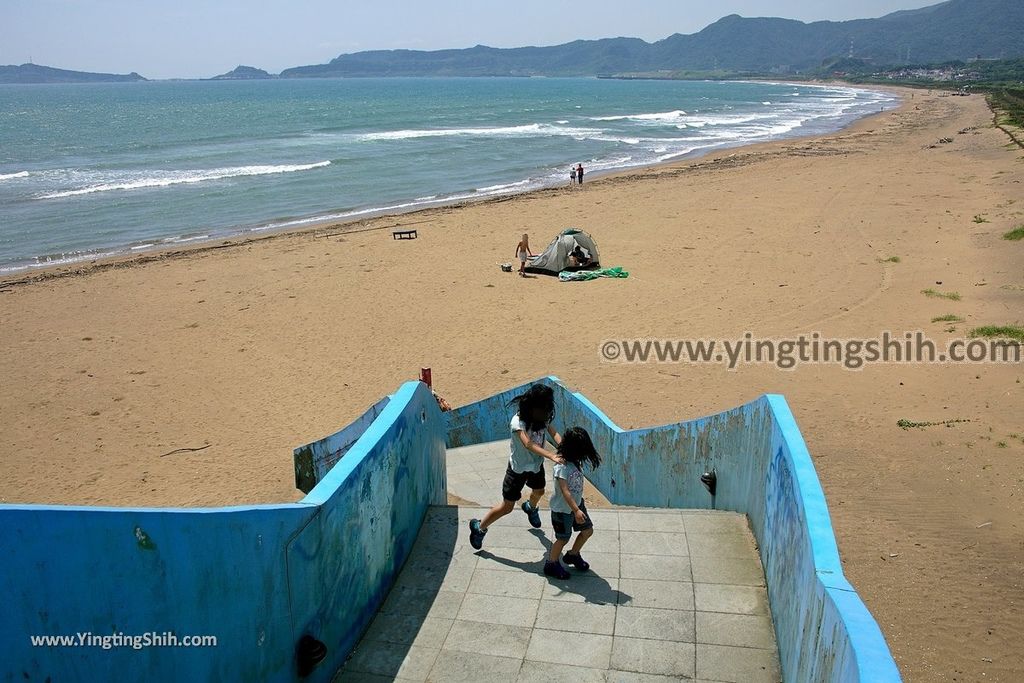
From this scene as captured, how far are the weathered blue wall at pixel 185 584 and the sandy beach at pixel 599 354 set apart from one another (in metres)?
4.00

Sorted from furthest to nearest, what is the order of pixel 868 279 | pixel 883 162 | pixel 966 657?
pixel 883 162
pixel 868 279
pixel 966 657

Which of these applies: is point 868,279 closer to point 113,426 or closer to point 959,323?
point 959,323

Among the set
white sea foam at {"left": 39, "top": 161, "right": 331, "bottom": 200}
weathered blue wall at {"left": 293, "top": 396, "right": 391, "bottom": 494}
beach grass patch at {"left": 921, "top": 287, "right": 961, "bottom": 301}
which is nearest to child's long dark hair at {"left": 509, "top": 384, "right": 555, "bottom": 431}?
weathered blue wall at {"left": 293, "top": 396, "right": 391, "bottom": 494}

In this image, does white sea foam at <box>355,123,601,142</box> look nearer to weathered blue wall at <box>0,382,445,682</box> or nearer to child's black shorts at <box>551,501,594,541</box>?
child's black shorts at <box>551,501,594,541</box>

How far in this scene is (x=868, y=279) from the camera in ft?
52.5

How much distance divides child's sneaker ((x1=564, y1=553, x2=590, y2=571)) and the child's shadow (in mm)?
29

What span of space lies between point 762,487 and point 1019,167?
2929 cm

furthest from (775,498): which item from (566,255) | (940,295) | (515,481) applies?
(566,255)

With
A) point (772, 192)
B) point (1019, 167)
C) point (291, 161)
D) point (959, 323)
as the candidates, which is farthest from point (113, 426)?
point (291, 161)

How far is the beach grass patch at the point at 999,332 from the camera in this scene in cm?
1154

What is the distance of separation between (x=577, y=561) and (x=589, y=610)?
0.45m

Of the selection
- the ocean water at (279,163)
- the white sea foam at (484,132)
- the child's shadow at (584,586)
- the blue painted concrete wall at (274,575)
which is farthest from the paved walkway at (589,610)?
the white sea foam at (484,132)

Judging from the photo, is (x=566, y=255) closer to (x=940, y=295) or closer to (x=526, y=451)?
(x=940, y=295)

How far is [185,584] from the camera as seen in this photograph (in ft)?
10.9
